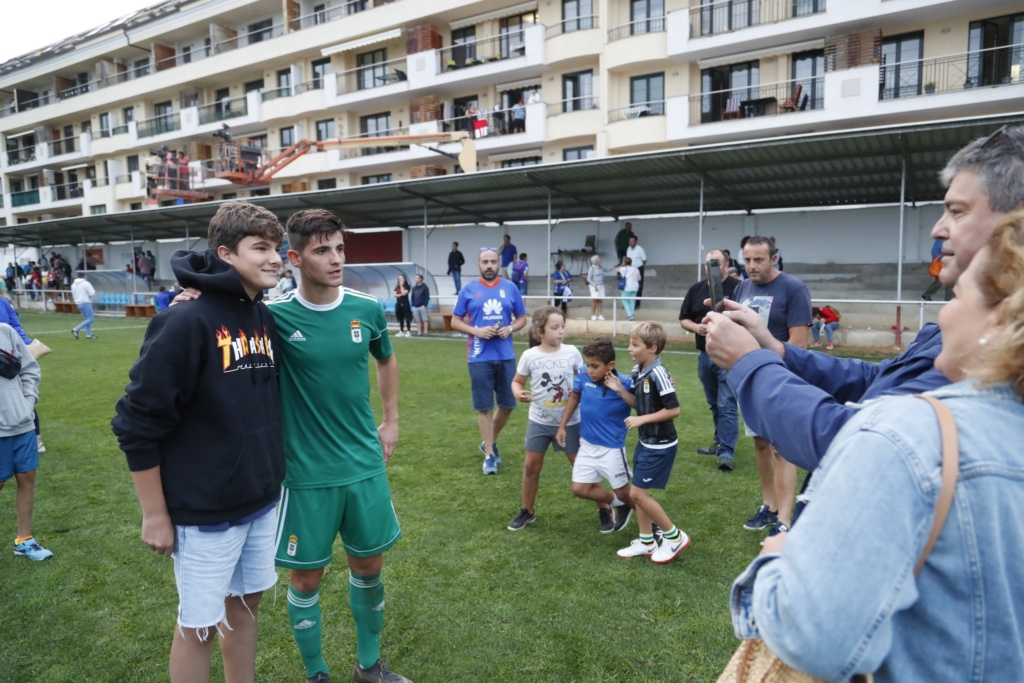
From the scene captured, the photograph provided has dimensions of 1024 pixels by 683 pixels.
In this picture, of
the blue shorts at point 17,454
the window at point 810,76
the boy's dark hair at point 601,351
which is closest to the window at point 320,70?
the window at point 810,76

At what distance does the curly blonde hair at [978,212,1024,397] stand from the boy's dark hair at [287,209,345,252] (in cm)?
255

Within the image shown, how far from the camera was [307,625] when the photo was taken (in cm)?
302

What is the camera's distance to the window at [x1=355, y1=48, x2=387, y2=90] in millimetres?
32562

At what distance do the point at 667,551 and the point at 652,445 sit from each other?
2.44ft

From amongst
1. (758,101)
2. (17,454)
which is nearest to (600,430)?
(17,454)

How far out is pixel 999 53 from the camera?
20.1m

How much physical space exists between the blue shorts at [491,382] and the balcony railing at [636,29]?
22757mm

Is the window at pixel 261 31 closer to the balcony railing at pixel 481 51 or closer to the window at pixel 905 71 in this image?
the balcony railing at pixel 481 51

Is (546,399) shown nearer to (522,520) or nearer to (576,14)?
(522,520)

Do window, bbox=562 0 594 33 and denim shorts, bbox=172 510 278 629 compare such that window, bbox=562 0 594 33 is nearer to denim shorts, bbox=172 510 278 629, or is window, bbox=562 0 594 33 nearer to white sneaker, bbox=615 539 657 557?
white sneaker, bbox=615 539 657 557

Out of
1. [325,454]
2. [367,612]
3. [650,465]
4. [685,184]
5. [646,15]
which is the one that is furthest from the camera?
[646,15]

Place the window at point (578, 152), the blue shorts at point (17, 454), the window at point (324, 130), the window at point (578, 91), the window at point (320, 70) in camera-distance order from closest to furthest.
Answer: the blue shorts at point (17, 454), the window at point (578, 91), the window at point (578, 152), the window at point (320, 70), the window at point (324, 130)

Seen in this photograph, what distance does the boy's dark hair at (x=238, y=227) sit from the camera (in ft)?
8.47

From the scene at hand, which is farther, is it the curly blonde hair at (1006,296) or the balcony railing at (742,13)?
the balcony railing at (742,13)
